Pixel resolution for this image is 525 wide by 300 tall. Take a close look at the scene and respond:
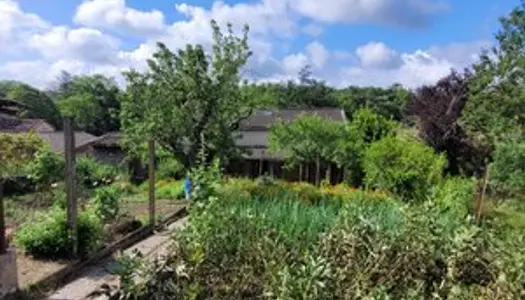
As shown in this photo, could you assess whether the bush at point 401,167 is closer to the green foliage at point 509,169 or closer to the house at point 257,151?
the green foliage at point 509,169

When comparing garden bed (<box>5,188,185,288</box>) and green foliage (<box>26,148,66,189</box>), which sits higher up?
green foliage (<box>26,148,66,189</box>)

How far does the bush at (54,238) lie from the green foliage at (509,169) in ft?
35.9

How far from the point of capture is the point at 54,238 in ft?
20.5

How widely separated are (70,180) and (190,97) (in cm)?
692

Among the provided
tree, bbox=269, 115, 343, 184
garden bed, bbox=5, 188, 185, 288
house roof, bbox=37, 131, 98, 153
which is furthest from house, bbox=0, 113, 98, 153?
garden bed, bbox=5, 188, 185, 288

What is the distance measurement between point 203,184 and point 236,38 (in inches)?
369

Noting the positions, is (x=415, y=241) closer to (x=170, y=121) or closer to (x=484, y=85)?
(x=170, y=121)

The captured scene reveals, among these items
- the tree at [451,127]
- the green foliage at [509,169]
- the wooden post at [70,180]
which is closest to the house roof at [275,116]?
the tree at [451,127]

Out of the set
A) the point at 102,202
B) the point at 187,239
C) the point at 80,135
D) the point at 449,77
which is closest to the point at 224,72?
the point at 102,202

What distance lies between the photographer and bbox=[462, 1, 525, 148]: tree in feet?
52.1

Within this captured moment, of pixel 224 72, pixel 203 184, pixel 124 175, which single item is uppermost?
pixel 224 72

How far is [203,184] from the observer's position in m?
4.25

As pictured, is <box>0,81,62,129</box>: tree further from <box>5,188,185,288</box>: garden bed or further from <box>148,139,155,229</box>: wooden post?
<box>148,139,155,229</box>: wooden post

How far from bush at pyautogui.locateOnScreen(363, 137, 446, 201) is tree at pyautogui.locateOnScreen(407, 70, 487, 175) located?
6098 millimetres
